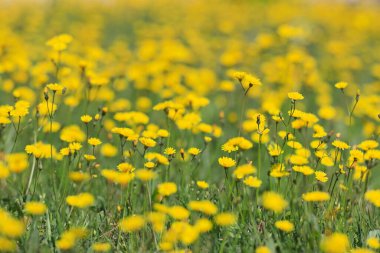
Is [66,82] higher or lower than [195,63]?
higher

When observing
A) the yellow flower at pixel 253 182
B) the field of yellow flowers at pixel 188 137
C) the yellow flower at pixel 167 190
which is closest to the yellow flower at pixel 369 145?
the field of yellow flowers at pixel 188 137

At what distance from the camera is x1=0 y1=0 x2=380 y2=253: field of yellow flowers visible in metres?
2.06

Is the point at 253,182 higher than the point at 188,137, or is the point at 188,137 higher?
the point at 253,182

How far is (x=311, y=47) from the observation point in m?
7.95

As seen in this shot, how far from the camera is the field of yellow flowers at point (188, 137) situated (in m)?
2.06

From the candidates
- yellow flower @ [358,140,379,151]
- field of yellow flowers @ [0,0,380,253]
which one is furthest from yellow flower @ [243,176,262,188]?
yellow flower @ [358,140,379,151]

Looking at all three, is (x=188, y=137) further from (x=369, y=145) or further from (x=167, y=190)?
(x=167, y=190)

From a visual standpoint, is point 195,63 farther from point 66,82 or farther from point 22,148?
point 22,148

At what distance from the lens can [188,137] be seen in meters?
3.77

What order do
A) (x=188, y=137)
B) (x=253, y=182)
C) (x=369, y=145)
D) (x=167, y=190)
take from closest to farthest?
(x=167, y=190), (x=253, y=182), (x=369, y=145), (x=188, y=137)

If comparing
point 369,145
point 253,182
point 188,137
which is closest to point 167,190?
point 253,182

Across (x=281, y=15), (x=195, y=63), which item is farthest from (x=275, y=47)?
(x=281, y=15)

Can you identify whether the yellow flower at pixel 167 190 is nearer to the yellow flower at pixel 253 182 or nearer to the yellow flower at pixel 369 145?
the yellow flower at pixel 253 182

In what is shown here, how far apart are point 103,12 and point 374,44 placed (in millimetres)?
5132
